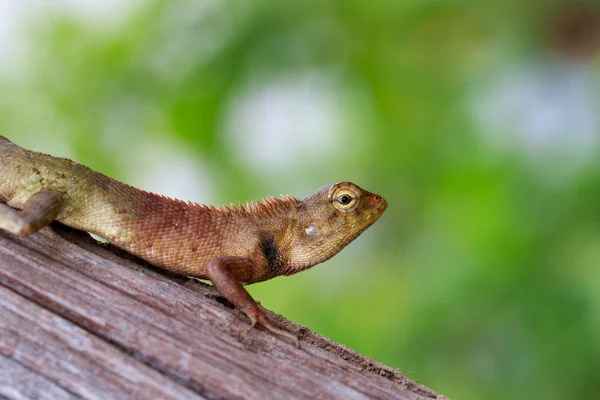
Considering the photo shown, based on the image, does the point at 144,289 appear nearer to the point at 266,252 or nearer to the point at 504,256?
the point at 266,252

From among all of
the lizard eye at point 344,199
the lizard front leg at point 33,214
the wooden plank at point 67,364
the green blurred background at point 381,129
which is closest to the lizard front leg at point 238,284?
the wooden plank at point 67,364

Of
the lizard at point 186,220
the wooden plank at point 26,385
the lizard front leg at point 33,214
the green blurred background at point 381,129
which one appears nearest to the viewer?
the wooden plank at point 26,385

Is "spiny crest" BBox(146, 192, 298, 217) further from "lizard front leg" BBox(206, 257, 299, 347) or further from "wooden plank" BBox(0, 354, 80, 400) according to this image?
"wooden plank" BBox(0, 354, 80, 400)

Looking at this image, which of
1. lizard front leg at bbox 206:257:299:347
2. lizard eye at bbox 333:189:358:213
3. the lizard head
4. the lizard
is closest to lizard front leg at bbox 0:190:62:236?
the lizard

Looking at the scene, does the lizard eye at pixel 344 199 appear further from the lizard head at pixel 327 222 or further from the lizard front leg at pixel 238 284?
the lizard front leg at pixel 238 284

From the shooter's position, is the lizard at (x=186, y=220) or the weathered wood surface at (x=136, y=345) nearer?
the weathered wood surface at (x=136, y=345)

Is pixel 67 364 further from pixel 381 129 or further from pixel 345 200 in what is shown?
pixel 381 129
